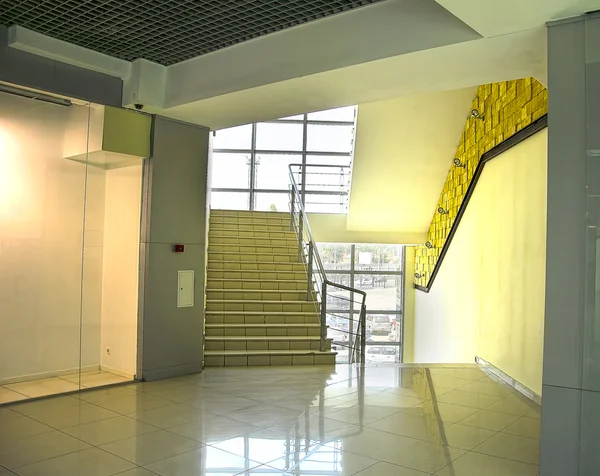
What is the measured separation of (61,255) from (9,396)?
4.19 feet

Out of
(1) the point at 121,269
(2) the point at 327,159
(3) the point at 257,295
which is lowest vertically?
(3) the point at 257,295

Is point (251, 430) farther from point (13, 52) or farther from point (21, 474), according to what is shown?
point (13, 52)

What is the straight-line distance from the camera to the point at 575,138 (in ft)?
10.3

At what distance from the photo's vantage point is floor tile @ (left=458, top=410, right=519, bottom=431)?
4.39m

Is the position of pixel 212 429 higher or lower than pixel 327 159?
lower

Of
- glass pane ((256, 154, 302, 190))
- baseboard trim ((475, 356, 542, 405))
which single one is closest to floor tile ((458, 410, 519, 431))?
baseboard trim ((475, 356, 542, 405))

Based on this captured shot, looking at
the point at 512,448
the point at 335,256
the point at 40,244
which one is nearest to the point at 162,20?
the point at 40,244

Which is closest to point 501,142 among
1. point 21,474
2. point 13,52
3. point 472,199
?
point 472,199

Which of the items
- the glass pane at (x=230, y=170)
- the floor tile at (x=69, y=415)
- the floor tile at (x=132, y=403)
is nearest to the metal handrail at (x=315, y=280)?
the glass pane at (x=230, y=170)

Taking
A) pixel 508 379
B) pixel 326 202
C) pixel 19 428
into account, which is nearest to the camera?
pixel 19 428

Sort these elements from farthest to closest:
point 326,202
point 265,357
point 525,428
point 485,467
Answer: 1. point 326,202
2. point 265,357
3. point 525,428
4. point 485,467

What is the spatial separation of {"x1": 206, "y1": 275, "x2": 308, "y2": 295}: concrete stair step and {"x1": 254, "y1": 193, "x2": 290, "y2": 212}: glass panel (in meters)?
3.81

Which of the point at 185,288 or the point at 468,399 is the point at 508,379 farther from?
the point at 185,288

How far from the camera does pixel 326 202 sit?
11742mm
